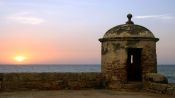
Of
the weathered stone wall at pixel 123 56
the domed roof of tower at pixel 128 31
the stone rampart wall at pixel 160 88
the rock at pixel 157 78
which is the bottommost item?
the stone rampart wall at pixel 160 88

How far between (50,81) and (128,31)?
3221 mm

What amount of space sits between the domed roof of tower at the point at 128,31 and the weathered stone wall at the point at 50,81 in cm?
154

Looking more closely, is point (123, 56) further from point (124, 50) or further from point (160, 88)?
point (160, 88)

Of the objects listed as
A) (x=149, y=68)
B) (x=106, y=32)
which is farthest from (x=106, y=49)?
(x=149, y=68)

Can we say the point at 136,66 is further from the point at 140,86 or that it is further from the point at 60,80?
the point at 60,80

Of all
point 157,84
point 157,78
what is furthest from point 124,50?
point 157,84

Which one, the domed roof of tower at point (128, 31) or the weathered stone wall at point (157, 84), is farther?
the domed roof of tower at point (128, 31)

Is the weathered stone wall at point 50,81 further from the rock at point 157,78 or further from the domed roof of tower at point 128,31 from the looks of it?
the rock at point 157,78

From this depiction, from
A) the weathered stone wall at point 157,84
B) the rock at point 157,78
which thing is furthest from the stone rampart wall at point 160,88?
the rock at point 157,78

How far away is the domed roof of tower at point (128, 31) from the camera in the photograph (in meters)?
12.3

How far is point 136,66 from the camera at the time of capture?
14141 mm

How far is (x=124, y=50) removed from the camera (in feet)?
40.4

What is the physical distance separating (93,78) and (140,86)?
1662mm

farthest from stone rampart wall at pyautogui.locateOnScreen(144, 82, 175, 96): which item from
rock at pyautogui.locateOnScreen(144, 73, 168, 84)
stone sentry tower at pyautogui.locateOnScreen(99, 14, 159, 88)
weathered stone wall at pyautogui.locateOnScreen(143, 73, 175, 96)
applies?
stone sentry tower at pyautogui.locateOnScreen(99, 14, 159, 88)
